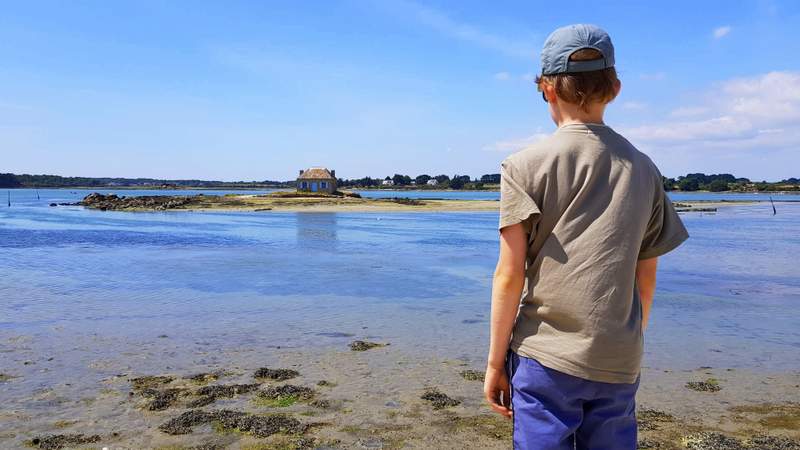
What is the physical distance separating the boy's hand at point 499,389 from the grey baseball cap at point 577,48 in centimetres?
131

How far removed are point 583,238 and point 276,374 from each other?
20.5ft

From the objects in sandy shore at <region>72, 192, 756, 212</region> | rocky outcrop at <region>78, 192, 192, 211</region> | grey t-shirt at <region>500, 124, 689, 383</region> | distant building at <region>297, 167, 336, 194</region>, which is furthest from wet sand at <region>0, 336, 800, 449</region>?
distant building at <region>297, 167, 336, 194</region>

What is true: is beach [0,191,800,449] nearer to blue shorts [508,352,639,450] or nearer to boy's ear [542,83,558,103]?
blue shorts [508,352,639,450]

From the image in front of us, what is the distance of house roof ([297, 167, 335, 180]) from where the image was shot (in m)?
82.3

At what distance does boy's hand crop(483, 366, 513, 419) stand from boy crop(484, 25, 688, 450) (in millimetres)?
79

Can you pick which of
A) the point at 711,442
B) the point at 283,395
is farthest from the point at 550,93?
the point at 283,395

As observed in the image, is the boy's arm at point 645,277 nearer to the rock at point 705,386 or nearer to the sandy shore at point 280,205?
the rock at point 705,386

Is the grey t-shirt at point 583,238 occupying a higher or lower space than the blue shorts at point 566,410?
higher

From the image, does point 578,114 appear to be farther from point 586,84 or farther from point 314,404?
point 314,404

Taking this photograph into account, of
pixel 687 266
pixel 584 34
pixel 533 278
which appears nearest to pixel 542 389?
pixel 533 278

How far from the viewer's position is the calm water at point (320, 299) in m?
9.66

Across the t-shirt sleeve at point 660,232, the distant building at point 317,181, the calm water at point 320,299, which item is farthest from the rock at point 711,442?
the distant building at point 317,181

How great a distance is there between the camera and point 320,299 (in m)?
13.8

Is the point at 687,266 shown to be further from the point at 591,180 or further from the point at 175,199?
the point at 175,199
